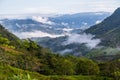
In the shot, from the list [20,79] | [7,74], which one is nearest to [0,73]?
[7,74]

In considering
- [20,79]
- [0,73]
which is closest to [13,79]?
[20,79]

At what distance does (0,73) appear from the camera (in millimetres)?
192750

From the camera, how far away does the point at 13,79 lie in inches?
1797

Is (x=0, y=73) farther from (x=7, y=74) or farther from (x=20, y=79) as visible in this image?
(x=20, y=79)

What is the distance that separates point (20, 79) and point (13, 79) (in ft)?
2.79

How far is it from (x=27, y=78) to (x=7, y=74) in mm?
153000

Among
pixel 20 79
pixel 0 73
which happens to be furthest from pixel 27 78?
pixel 0 73

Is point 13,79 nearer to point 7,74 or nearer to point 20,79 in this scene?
point 20,79

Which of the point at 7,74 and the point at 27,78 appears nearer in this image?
the point at 27,78

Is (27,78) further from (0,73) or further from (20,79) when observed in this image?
(0,73)

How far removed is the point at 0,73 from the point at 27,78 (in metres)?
150

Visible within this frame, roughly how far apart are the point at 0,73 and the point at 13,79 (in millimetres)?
149700

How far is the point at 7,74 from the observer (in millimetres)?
196375

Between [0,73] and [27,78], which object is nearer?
[27,78]
